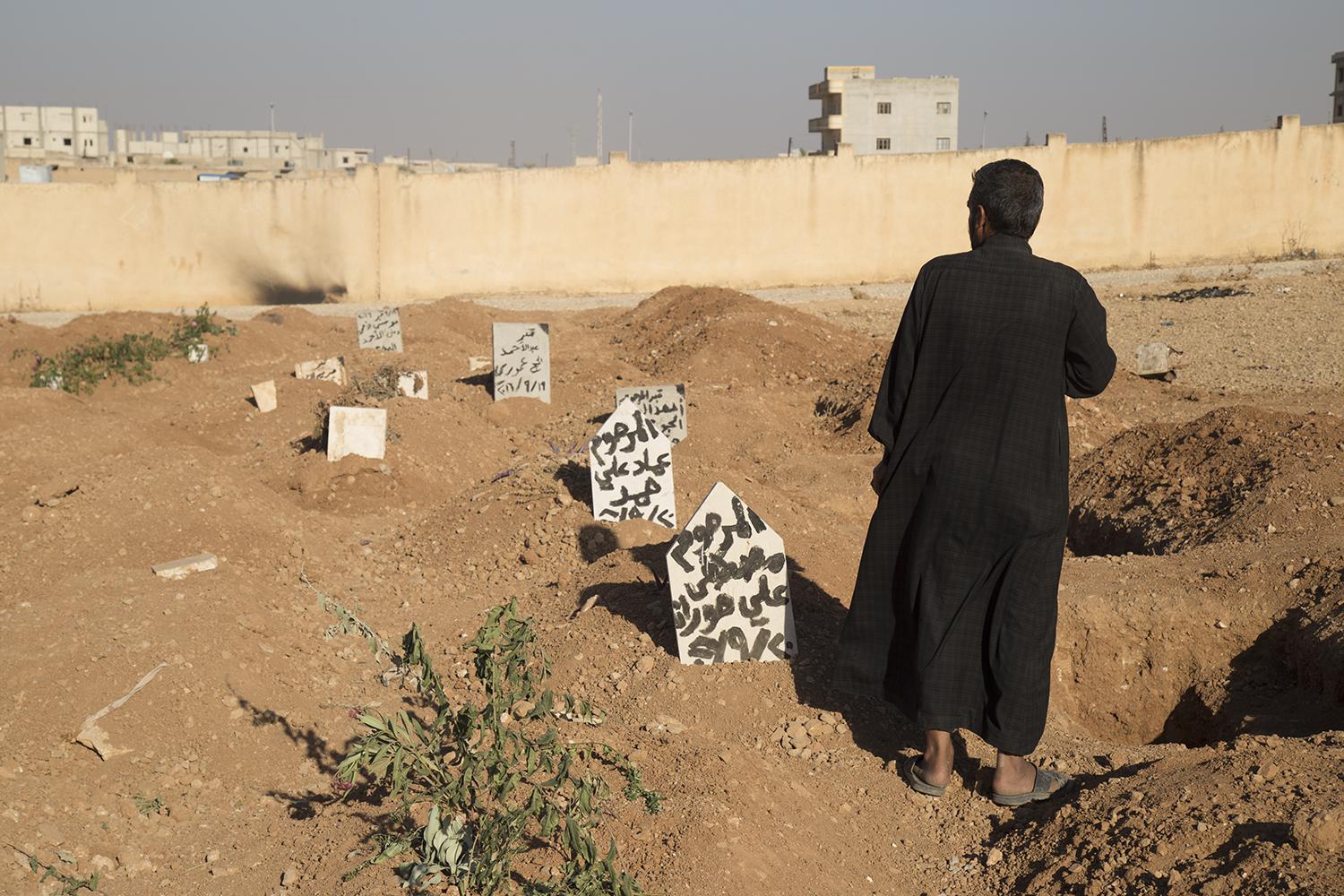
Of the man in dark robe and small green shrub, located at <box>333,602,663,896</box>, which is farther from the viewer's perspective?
the man in dark robe

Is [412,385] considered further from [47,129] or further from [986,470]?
[47,129]

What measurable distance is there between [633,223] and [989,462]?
1984 centimetres

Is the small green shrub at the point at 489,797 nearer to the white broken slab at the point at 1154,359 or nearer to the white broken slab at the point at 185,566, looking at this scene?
the white broken slab at the point at 185,566

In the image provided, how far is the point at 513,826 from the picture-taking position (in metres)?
2.87

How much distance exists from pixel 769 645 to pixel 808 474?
3.45 meters

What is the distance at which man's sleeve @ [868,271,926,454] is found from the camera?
3.55m

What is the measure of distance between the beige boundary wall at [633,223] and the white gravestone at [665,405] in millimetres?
14653

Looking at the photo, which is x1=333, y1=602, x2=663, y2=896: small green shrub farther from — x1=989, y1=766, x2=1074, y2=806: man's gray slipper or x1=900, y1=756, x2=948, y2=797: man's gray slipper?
x1=989, y1=766, x2=1074, y2=806: man's gray slipper

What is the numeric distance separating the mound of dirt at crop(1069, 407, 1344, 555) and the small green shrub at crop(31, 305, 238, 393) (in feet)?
30.0

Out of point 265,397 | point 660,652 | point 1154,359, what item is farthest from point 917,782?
point 1154,359

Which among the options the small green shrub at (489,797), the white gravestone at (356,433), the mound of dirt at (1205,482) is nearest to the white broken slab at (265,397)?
the white gravestone at (356,433)

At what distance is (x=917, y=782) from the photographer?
373cm

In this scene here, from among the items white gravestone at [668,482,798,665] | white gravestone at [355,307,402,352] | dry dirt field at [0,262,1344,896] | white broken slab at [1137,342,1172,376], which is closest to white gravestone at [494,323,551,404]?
dry dirt field at [0,262,1344,896]

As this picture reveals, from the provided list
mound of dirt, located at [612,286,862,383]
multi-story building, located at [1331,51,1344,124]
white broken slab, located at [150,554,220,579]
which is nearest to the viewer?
white broken slab, located at [150,554,220,579]
